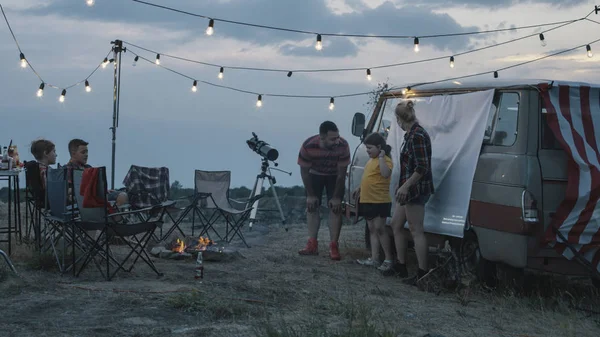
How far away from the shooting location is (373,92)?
14461 mm

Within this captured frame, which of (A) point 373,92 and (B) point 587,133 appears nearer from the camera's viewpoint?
(B) point 587,133

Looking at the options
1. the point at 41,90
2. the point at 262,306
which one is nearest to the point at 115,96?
the point at 41,90

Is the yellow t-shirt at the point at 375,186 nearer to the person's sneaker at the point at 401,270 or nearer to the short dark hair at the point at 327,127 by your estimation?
the person's sneaker at the point at 401,270

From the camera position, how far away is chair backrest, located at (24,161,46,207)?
288 inches

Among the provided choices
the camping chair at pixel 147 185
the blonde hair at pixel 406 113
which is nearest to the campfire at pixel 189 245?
the camping chair at pixel 147 185

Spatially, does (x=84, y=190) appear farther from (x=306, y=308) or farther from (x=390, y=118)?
(x=390, y=118)

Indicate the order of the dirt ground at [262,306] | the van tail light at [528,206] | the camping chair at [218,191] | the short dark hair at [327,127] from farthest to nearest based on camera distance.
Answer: the camping chair at [218,191] < the short dark hair at [327,127] < the van tail light at [528,206] < the dirt ground at [262,306]

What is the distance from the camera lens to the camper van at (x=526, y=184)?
19.5 ft

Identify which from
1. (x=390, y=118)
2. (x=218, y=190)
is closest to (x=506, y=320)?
(x=390, y=118)

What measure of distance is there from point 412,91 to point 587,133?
2.02 metres

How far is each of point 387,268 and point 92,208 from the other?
289 cm

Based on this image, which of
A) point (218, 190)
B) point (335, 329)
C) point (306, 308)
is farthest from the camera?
point (218, 190)

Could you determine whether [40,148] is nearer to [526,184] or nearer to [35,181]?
[35,181]

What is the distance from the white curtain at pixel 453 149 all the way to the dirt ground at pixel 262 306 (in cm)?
67
